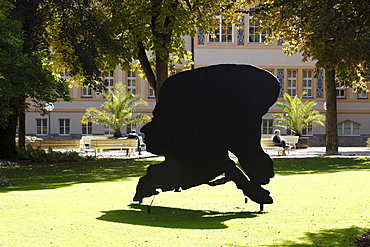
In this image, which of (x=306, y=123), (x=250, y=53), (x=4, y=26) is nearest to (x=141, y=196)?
(x=4, y=26)

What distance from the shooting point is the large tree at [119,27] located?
2597 cm

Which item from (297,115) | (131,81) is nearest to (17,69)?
(297,115)

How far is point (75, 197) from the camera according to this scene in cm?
Answer: 1439

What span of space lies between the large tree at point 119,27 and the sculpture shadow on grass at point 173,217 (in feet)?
46.3

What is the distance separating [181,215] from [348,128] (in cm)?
4688

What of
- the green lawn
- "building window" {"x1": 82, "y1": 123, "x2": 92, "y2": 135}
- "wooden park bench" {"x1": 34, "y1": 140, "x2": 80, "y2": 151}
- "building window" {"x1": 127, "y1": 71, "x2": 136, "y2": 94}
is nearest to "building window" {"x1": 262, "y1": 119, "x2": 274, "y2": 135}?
"building window" {"x1": 127, "y1": 71, "x2": 136, "y2": 94}

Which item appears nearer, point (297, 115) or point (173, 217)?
point (173, 217)

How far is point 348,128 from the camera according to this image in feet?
185

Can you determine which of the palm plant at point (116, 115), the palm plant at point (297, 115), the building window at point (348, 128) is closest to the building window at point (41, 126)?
the palm plant at point (116, 115)

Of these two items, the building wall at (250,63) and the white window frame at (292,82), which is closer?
the building wall at (250,63)

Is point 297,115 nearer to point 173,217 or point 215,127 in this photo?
point 215,127

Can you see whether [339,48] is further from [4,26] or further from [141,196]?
[141,196]

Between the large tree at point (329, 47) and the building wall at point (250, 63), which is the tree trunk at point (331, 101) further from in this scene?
the building wall at point (250, 63)

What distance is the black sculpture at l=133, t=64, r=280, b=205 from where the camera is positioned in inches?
469
